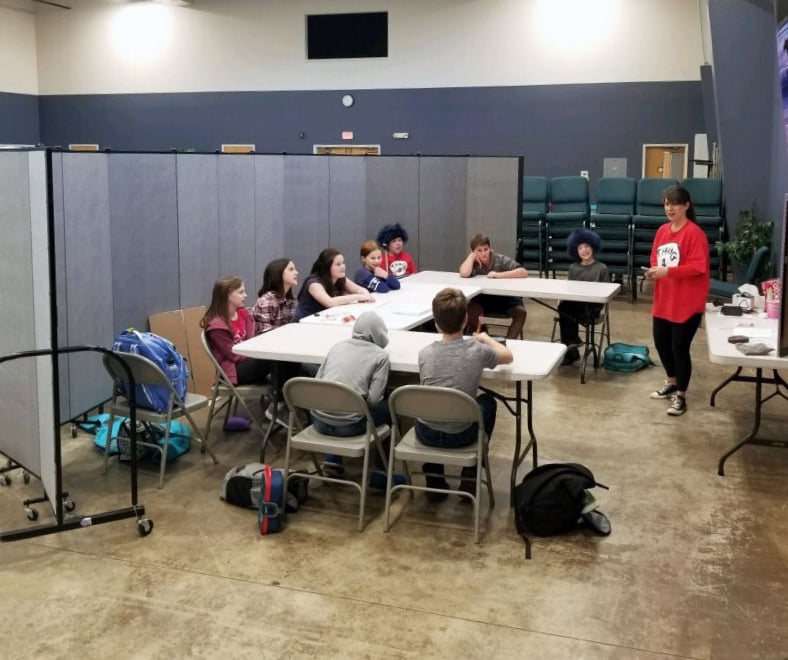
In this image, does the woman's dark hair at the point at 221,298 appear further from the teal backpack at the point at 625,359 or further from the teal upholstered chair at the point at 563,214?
the teal upholstered chair at the point at 563,214

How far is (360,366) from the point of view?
411cm

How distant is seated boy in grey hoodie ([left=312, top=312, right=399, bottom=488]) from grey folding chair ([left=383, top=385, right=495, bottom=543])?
0.61 ft

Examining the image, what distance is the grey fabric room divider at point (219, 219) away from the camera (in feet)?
17.9

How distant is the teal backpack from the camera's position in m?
7.14

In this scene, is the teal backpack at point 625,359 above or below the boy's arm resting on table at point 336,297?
below

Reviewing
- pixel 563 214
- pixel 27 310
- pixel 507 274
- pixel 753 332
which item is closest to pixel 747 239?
pixel 563 214

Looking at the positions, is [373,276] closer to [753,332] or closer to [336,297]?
[336,297]

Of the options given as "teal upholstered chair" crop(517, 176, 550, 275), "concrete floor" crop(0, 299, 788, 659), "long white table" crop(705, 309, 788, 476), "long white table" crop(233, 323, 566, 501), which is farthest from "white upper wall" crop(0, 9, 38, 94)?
"long white table" crop(705, 309, 788, 476)

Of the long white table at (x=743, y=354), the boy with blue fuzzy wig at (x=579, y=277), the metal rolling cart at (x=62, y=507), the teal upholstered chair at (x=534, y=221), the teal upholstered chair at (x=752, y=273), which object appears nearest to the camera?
the metal rolling cart at (x=62, y=507)

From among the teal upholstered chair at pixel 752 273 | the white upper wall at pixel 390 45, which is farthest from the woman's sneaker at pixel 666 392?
the white upper wall at pixel 390 45

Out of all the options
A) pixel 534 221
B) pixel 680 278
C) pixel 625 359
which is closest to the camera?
pixel 680 278

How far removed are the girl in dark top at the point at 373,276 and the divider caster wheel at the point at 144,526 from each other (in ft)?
9.77

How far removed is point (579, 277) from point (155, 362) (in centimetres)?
394

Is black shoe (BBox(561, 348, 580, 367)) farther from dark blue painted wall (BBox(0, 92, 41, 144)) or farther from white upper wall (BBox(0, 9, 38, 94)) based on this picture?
white upper wall (BBox(0, 9, 38, 94))
